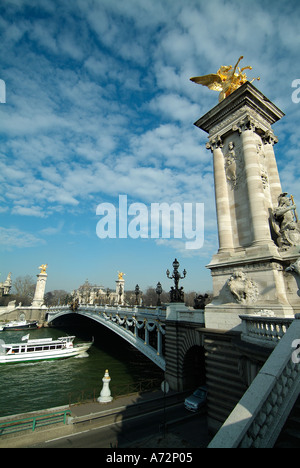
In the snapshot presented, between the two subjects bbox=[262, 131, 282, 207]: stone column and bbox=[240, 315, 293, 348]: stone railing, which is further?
bbox=[262, 131, 282, 207]: stone column

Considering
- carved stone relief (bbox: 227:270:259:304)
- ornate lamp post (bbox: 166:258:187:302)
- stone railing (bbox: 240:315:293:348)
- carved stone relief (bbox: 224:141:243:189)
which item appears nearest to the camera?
stone railing (bbox: 240:315:293:348)

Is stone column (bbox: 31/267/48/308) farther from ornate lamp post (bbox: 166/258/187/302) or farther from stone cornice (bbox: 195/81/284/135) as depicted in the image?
stone cornice (bbox: 195/81/284/135)

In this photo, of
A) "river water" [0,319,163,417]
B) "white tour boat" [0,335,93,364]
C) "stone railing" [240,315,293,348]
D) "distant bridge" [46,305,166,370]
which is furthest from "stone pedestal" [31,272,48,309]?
"stone railing" [240,315,293,348]

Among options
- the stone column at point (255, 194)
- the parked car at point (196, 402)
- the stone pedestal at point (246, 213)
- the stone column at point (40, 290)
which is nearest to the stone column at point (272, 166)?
the stone pedestal at point (246, 213)

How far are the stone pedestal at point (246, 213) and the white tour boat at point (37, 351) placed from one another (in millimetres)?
28303

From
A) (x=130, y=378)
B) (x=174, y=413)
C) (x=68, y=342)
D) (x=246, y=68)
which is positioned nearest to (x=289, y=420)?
(x=174, y=413)

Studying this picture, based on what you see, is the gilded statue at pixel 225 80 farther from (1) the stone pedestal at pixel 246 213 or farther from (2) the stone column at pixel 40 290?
(2) the stone column at pixel 40 290

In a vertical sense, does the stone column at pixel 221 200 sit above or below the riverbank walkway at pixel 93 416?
above

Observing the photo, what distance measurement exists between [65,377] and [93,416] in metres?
14.0

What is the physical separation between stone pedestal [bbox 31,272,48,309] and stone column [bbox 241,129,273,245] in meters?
79.9

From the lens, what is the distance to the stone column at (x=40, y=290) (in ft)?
258

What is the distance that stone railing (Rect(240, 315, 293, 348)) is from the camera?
6.29 meters

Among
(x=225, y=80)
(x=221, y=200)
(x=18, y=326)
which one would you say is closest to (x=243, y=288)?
(x=221, y=200)
